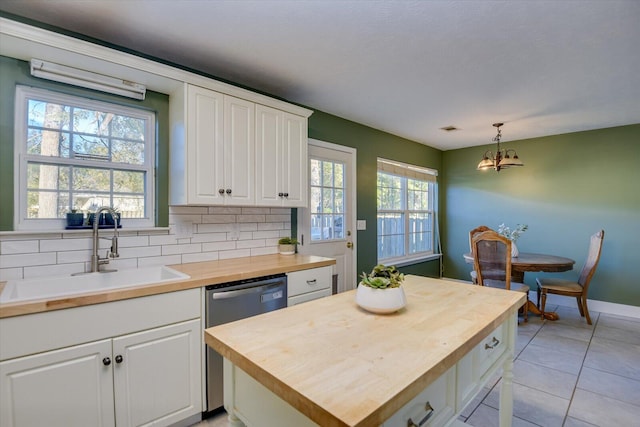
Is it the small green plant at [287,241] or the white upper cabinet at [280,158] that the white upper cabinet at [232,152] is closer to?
the white upper cabinet at [280,158]

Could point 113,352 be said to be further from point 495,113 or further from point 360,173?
point 495,113

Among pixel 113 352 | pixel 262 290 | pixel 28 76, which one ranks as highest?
pixel 28 76

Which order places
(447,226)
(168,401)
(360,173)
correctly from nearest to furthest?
(168,401) → (360,173) → (447,226)

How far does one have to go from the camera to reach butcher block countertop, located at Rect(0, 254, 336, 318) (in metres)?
1.37

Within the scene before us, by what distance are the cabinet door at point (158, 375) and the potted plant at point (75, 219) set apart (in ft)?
2.64

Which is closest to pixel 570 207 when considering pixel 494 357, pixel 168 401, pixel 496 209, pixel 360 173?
pixel 496 209

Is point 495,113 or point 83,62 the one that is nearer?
point 83,62

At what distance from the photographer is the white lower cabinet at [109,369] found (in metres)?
1.36

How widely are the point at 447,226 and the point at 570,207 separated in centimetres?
168

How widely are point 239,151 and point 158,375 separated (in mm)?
1507

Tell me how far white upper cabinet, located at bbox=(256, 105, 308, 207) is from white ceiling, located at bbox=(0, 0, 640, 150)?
349mm

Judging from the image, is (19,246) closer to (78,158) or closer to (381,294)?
(78,158)

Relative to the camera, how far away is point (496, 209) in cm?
485

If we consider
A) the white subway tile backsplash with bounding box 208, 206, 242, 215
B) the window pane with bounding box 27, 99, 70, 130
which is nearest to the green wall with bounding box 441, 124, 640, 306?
the white subway tile backsplash with bounding box 208, 206, 242, 215
